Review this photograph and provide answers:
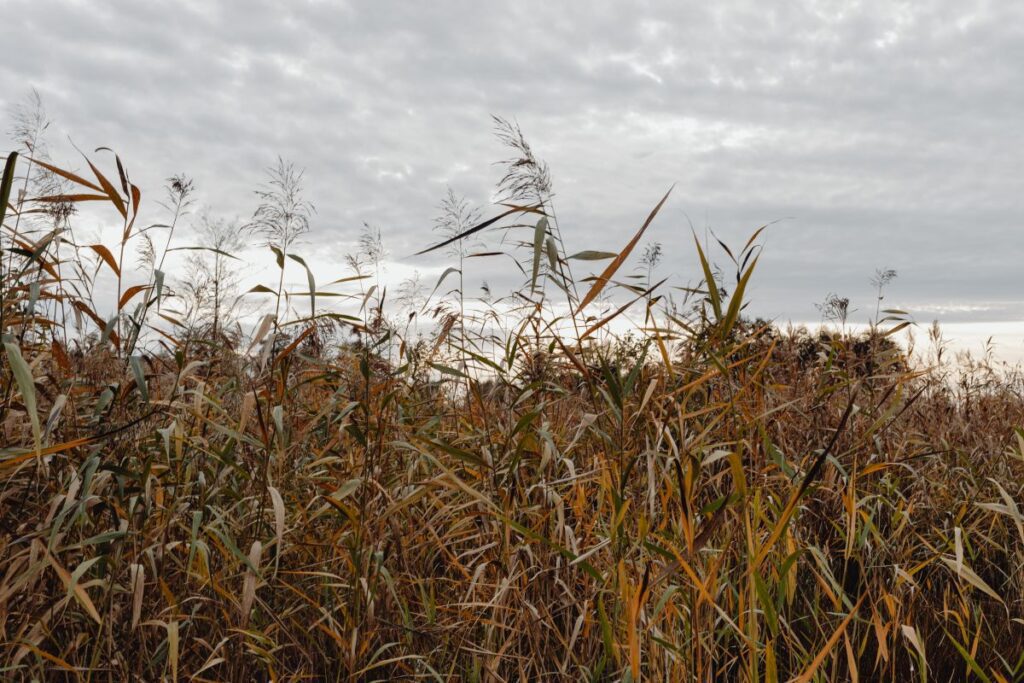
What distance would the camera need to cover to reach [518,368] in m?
3.05

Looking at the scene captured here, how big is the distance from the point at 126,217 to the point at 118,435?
719mm

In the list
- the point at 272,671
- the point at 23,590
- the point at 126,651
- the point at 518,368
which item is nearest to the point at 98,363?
the point at 23,590

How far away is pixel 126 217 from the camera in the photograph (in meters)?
2.36

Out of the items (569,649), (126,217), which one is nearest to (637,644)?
(569,649)

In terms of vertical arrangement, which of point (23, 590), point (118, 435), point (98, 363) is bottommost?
point (23, 590)

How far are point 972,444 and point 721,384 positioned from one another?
1.82 metres

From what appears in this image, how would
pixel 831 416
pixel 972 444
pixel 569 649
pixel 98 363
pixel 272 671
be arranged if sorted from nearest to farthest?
1. pixel 272 671
2. pixel 569 649
3. pixel 98 363
4. pixel 831 416
5. pixel 972 444

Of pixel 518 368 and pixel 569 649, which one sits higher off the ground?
pixel 518 368

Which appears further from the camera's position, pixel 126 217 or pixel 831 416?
pixel 831 416

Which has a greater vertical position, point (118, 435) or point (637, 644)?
point (118, 435)

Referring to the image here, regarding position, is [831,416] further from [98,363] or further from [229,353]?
[98,363]

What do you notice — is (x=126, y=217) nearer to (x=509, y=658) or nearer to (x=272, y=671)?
(x=272, y=671)

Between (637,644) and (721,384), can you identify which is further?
(721,384)

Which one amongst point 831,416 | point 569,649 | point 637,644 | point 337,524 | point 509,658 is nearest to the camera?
point 637,644
